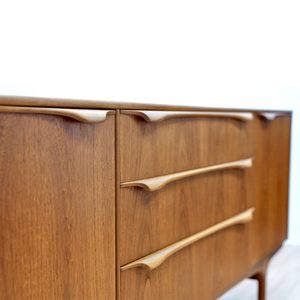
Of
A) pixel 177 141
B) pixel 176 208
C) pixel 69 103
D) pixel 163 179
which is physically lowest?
pixel 176 208

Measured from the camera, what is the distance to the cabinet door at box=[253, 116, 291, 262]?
1699 millimetres

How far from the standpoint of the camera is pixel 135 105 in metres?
0.99

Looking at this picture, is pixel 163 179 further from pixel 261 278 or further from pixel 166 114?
pixel 261 278

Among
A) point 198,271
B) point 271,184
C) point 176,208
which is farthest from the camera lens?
point 271,184

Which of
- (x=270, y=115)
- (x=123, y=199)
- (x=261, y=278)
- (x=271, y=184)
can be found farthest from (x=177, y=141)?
(x=261, y=278)

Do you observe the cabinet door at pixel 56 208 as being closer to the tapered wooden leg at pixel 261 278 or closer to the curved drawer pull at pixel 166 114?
the curved drawer pull at pixel 166 114

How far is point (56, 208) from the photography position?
2.70ft

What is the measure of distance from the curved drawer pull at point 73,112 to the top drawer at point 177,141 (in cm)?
9

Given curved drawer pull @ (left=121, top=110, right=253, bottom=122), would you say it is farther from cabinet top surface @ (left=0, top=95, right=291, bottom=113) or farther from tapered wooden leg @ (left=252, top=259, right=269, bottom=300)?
tapered wooden leg @ (left=252, top=259, right=269, bottom=300)

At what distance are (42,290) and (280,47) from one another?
2.37 m

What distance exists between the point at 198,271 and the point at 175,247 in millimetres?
200

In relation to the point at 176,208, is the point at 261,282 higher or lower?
lower

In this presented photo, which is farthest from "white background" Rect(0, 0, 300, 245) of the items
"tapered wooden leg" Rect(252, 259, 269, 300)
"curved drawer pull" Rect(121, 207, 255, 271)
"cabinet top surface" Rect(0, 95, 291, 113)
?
"tapered wooden leg" Rect(252, 259, 269, 300)

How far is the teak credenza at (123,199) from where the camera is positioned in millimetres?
763
